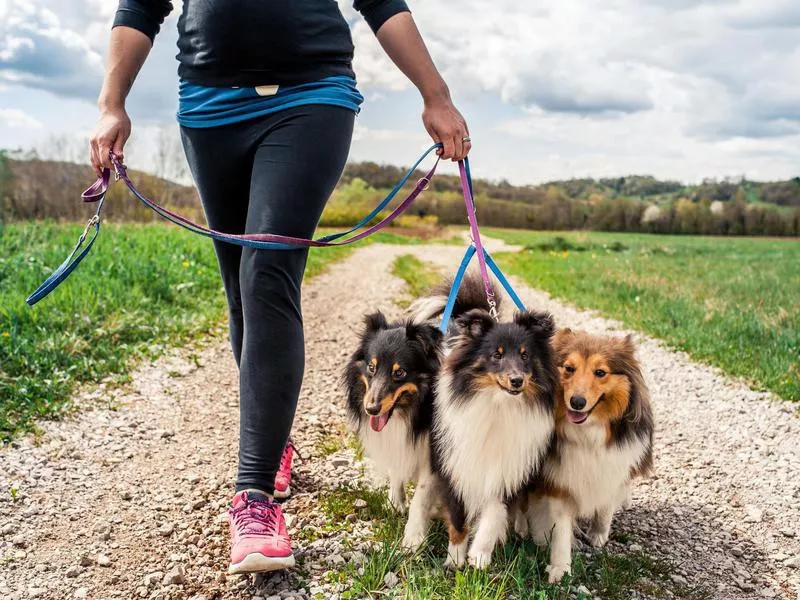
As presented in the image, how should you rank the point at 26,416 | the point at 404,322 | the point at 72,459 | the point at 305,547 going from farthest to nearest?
the point at 26,416
the point at 72,459
the point at 404,322
the point at 305,547

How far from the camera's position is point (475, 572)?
Answer: 2562mm

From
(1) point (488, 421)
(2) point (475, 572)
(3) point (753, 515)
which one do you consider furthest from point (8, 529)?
(3) point (753, 515)

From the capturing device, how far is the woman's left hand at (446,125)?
9.12ft

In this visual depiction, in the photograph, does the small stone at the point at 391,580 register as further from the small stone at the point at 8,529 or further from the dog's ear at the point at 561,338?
the small stone at the point at 8,529

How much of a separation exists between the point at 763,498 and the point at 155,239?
8.30 metres

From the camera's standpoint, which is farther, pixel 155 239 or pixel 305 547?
pixel 155 239

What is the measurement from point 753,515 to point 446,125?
9.20 feet

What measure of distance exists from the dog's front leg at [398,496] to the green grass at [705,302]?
383cm

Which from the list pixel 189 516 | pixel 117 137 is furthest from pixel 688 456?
pixel 117 137

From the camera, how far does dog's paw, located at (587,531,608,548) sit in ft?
10.7

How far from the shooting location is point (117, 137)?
112 inches

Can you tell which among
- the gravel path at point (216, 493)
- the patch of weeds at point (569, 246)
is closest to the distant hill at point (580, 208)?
the patch of weeds at point (569, 246)

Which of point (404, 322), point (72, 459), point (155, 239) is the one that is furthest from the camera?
point (155, 239)

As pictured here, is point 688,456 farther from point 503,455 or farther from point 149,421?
point 149,421
